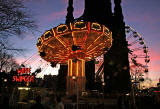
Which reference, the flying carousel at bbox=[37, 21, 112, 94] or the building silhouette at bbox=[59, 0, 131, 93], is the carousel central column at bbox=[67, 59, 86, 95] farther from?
the building silhouette at bbox=[59, 0, 131, 93]

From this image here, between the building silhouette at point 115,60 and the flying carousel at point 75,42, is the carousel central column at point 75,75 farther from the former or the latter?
the building silhouette at point 115,60

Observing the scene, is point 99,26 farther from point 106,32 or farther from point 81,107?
point 81,107

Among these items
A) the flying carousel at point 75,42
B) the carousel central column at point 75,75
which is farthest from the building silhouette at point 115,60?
the carousel central column at point 75,75

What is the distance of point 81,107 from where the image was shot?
1388cm

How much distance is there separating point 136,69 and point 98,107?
2800 cm

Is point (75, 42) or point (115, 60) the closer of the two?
point (75, 42)

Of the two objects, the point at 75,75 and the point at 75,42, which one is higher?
the point at 75,42

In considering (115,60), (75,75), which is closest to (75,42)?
(75,75)

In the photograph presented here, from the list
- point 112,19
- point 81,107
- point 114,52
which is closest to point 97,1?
point 112,19

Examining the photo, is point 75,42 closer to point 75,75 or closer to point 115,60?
point 75,75

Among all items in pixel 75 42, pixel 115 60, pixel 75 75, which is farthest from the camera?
pixel 115 60

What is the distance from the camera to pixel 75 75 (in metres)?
21.2

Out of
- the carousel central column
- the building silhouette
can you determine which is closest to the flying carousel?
the carousel central column

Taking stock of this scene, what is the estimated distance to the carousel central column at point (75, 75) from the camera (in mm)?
20730
